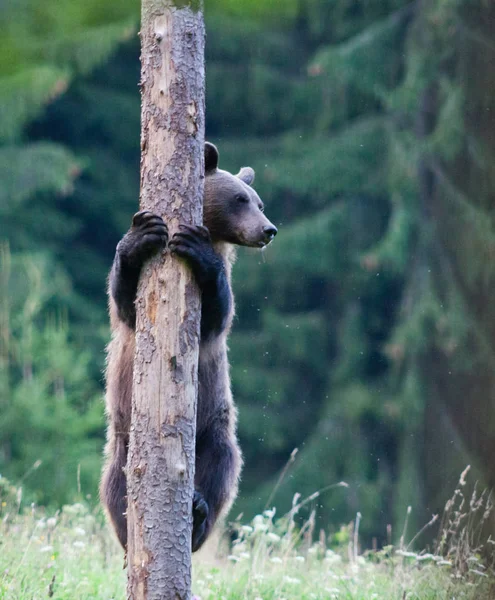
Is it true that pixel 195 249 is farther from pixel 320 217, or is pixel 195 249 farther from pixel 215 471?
pixel 320 217

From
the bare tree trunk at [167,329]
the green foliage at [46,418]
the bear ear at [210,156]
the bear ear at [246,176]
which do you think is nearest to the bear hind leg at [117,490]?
the bare tree trunk at [167,329]

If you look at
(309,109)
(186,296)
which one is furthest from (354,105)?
(186,296)

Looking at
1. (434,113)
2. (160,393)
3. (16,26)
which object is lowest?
(160,393)

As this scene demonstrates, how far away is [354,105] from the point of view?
18.2m

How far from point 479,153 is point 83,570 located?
11.8 meters

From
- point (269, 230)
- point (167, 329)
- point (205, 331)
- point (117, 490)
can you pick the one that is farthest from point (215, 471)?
point (167, 329)

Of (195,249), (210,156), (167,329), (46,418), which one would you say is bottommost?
(46,418)

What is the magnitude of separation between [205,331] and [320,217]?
13.0 meters

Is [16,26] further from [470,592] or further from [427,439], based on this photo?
[470,592]

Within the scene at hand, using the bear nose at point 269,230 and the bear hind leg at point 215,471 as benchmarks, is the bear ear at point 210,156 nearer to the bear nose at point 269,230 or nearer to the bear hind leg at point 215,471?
the bear nose at point 269,230

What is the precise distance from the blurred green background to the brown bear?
8260 mm

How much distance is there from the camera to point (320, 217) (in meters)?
17.9

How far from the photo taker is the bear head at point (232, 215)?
584 centimetres

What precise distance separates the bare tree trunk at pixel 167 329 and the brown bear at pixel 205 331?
0.10m
